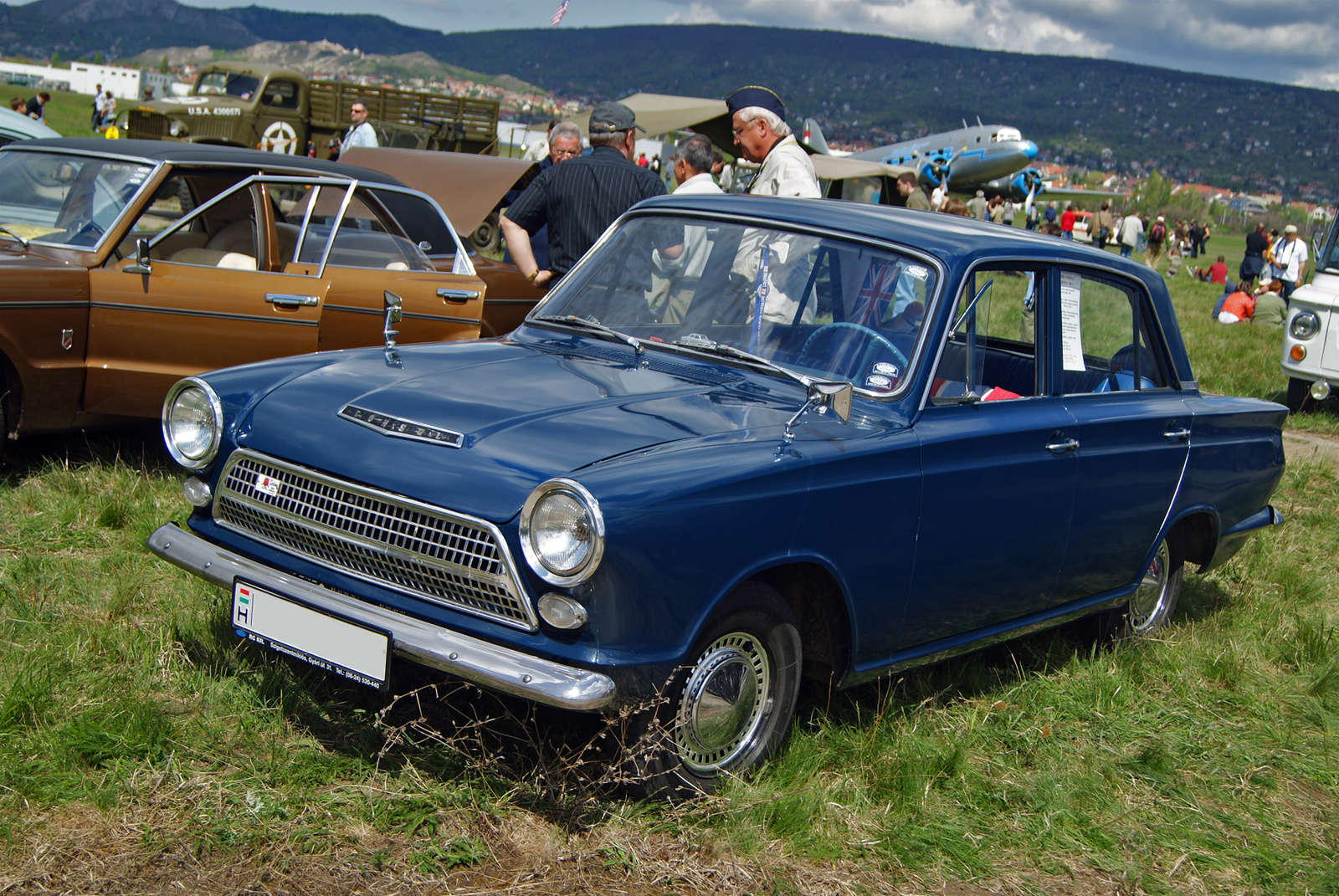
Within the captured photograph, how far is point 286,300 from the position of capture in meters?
5.65

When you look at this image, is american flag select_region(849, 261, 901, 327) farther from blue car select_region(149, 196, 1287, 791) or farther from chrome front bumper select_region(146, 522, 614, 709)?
chrome front bumper select_region(146, 522, 614, 709)

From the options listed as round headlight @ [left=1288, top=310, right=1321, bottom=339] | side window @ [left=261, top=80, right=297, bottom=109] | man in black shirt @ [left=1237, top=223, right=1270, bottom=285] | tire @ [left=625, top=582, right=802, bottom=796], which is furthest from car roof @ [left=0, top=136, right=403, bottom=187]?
man in black shirt @ [left=1237, top=223, right=1270, bottom=285]

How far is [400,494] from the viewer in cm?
282

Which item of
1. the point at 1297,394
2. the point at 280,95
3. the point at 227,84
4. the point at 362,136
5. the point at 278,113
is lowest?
the point at 1297,394

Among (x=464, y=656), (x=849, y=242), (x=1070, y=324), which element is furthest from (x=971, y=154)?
(x=464, y=656)

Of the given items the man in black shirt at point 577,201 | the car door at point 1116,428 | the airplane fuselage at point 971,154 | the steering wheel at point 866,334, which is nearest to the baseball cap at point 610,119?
the man in black shirt at point 577,201

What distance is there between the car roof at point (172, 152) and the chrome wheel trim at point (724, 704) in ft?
14.3

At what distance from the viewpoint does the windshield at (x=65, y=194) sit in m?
5.64

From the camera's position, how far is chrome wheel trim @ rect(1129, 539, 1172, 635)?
16.1 feet

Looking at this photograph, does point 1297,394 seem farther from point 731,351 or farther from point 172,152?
point 172,152

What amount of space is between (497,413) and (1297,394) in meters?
10.9

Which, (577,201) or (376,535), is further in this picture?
(577,201)

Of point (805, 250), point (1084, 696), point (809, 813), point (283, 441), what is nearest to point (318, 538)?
point (283, 441)

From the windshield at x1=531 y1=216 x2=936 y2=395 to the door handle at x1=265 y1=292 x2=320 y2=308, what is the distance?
80.9 inches
